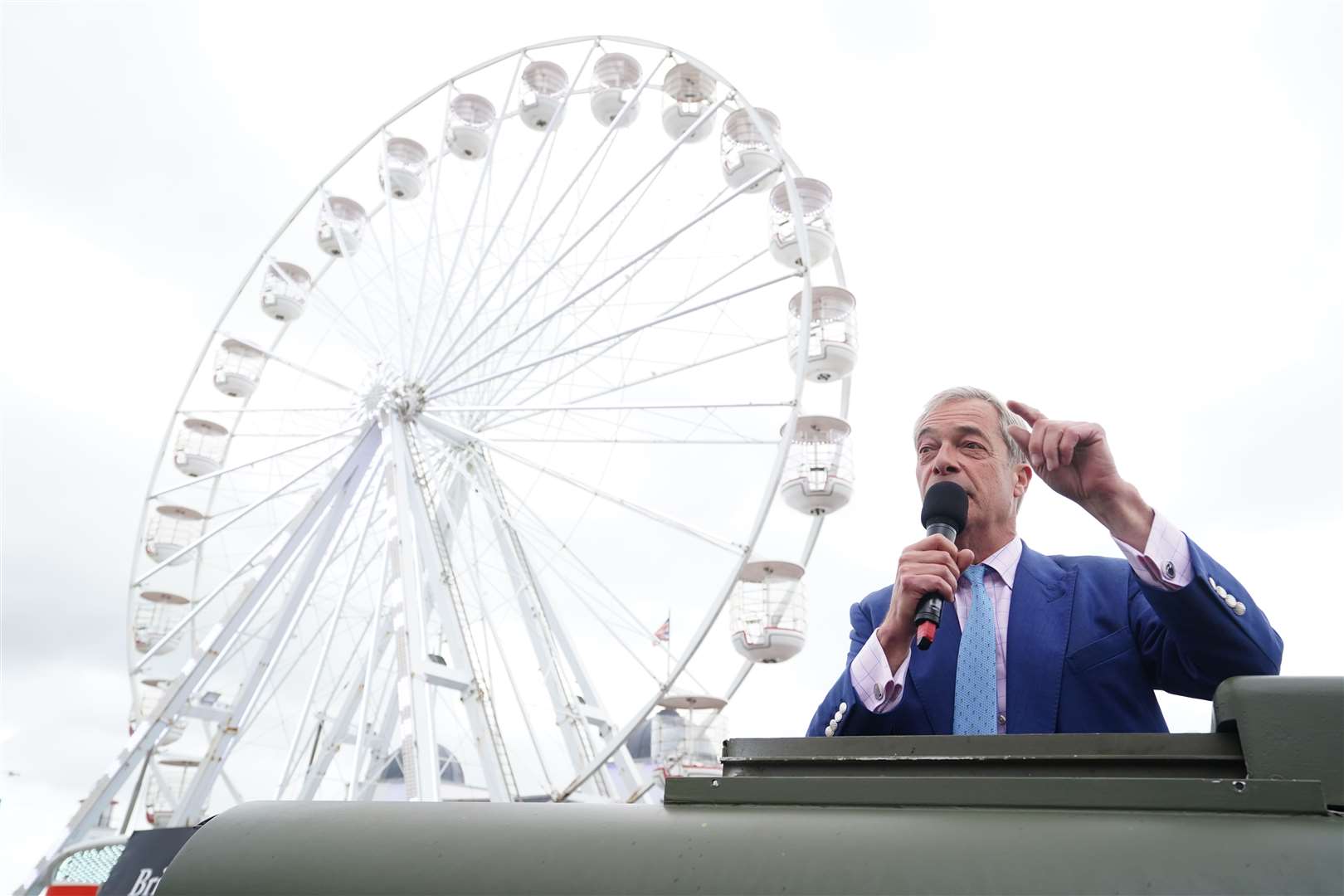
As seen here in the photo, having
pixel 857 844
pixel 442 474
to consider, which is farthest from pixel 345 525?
pixel 857 844

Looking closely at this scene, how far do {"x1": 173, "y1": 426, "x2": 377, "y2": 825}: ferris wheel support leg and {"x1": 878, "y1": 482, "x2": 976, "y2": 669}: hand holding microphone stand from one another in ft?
42.8

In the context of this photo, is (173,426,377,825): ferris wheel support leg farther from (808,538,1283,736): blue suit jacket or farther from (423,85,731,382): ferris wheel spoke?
(808,538,1283,736): blue suit jacket

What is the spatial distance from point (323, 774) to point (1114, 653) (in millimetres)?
15586

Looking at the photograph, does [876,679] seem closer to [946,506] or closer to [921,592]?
[921,592]

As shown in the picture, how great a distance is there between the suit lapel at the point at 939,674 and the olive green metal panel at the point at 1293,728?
939 millimetres

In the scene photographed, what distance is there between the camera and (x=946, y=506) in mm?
2225

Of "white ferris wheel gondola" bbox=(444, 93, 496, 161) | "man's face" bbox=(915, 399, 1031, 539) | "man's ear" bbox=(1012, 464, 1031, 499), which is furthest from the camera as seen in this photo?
"white ferris wheel gondola" bbox=(444, 93, 496, 161)

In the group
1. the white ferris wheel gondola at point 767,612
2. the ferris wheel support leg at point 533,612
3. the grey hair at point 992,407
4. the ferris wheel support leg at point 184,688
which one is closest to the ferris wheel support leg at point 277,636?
the ferris wheel support leg at point 184,688

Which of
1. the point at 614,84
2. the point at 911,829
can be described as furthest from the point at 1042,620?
the point at 614,84

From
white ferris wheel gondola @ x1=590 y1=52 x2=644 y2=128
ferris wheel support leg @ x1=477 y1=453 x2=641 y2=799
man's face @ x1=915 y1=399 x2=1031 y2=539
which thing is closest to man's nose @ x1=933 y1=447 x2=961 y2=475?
man's face @ x1=915 y1=399 x2=1031 y2=539

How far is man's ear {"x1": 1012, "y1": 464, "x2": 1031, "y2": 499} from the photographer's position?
96.3 inches

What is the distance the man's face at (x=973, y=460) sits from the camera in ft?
7.64

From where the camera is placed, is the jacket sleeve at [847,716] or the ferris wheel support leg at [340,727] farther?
the ferris wheel support leg at [340,727]

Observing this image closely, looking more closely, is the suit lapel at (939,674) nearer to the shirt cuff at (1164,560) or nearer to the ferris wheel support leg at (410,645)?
the shirt cuff at (1164,560)
